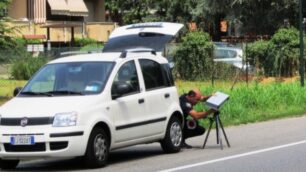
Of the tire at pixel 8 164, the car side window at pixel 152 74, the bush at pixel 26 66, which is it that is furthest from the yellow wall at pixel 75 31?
the tire at pixel 8 164

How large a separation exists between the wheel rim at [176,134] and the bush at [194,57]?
19185 mm

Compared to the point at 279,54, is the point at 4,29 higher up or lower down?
higher up

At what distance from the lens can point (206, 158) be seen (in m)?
12.8

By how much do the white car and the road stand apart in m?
0.37

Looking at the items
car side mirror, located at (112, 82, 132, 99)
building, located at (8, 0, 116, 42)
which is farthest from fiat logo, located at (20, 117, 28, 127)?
building, located at (8, 0, 116, 42)

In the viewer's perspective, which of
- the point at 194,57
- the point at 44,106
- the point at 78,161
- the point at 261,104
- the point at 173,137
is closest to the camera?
the point at 44,106

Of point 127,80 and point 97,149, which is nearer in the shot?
point 97,149

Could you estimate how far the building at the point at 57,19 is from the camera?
168 ft

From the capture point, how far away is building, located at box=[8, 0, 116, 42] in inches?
2020

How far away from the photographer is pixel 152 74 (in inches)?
525

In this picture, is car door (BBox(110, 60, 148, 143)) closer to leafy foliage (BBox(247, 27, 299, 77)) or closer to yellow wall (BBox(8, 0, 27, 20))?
leafy foliage (BBox(247, 27, 299, 77))

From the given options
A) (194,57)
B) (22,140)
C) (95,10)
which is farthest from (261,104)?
(95,10)

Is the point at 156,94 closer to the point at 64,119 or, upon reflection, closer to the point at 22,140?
the point at 64,119

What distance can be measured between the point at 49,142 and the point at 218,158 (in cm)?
316
